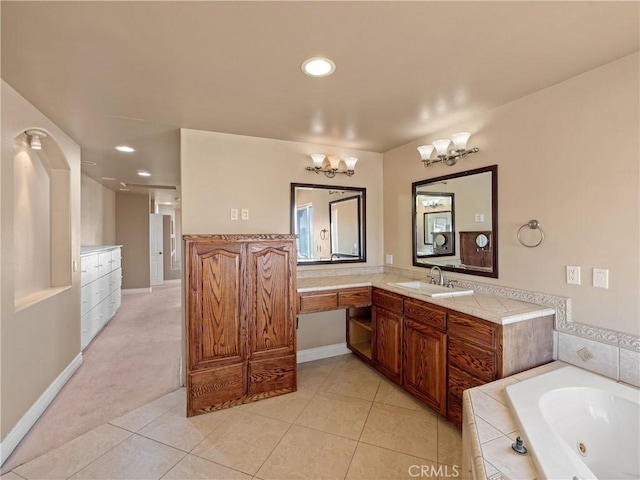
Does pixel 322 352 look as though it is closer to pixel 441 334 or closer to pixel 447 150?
pixel 441 334

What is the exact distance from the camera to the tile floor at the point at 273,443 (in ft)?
5.79

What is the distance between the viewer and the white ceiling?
132cm

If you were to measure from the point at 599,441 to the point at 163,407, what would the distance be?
9.26ft

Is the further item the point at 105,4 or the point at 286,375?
the point at 286,375

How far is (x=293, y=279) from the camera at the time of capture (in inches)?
104

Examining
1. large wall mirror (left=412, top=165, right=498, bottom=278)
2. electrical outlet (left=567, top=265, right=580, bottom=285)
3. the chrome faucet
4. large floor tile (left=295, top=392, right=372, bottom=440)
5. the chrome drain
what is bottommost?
large floor tile (left=295, top=392, right=372, bottom=440)

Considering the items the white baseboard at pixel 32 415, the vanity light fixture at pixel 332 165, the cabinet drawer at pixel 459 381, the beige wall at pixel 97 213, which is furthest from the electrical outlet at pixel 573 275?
the beige wall at pixel 97 213

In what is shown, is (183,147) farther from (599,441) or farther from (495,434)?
(599,441)

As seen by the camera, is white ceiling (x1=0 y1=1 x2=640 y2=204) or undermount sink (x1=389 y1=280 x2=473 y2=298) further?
undermount sink (x1=389 y1=280 x2=473 y2=298)

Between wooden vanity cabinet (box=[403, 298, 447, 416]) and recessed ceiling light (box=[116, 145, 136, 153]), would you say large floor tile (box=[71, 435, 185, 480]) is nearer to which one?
wooden vanity cabinet (box=[403, 298, 447, 416])

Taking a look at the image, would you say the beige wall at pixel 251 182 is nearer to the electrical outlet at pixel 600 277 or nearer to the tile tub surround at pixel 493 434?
the tile tub surround at pixel 493 434

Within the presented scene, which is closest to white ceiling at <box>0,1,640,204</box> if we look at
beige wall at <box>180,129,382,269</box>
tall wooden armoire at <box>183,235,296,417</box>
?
beige wall at <box>180,129,382,269</box>

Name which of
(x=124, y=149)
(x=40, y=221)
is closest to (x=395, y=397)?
(x=40, y=221)

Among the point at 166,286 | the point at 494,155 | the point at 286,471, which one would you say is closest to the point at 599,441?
the point at 286,471
